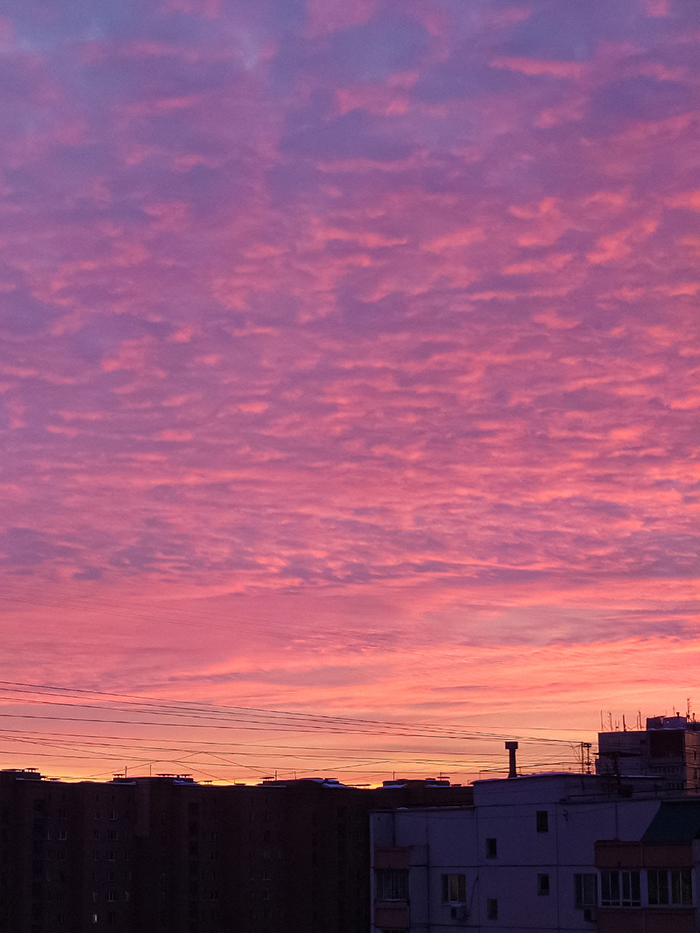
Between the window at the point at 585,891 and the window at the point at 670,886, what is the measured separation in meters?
4.32

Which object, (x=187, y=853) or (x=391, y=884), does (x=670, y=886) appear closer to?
(x=391, y=884)

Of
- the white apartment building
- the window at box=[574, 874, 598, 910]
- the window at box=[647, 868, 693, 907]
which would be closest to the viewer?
the window at box=[647, 868, 693, 907]

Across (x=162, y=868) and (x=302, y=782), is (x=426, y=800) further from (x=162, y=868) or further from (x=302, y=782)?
(x=162, y=868)

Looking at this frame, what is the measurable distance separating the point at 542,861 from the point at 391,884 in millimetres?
13053

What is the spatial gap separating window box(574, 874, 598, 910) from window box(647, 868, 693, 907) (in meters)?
4.32

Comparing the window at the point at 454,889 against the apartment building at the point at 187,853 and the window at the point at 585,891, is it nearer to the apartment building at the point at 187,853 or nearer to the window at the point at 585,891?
the window at the point at 585,891

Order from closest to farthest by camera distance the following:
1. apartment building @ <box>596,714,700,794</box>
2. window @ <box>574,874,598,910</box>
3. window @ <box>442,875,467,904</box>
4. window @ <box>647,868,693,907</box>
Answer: window @ <box>647,868,693,907</box> → window @ <box>574,874,598,910</box> → window @ <box>442,875,467,904</box> → apartment building @ <box>596,714,700,794</box>

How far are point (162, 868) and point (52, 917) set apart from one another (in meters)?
17.5

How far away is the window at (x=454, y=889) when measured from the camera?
86875 millimetres

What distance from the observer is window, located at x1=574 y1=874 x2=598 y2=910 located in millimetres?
78938

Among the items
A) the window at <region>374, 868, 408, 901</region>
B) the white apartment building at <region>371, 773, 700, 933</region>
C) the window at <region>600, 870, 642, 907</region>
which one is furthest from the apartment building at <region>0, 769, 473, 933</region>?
the window at <region>600, 870, 642, 907</region>

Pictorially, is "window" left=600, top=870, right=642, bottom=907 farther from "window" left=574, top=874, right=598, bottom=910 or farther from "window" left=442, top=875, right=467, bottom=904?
"window" left=442, top=875, right=467, bottom=904

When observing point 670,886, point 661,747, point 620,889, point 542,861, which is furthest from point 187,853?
point 670,886

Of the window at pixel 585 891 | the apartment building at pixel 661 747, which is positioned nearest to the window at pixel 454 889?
the window at pixel 585 891
